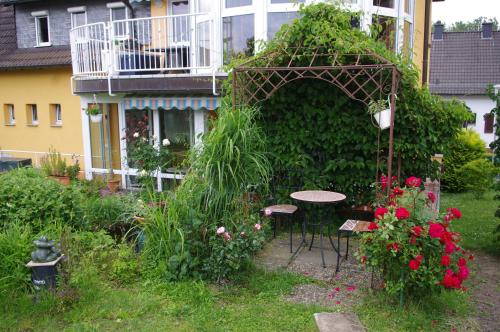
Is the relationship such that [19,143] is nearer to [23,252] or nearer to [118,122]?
[118,122]

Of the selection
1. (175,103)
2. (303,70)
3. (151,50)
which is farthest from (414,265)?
(151,50)

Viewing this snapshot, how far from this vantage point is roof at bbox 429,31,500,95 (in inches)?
1081

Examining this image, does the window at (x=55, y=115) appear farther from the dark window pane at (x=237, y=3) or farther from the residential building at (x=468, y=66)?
the residential building at (x=468, y=66)

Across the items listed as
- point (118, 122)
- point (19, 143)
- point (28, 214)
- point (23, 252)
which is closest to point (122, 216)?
point (28, 214)

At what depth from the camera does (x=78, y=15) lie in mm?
14062

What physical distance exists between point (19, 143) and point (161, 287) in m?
12.1

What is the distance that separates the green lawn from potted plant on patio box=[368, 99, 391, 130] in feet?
7.56

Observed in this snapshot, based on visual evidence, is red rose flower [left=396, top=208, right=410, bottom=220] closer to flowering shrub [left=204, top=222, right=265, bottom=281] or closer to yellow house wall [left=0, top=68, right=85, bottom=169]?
flowering shrub [left=204, top=222, right=265, bottom=281]

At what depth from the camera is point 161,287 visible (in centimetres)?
502

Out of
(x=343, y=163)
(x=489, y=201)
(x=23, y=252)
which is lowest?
(x=489, y=201)

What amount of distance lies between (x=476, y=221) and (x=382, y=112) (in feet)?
13.9

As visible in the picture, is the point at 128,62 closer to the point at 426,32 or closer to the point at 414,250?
the point at 426,32

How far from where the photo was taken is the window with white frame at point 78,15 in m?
13.8

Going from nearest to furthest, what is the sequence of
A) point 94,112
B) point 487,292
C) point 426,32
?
1. point 487,292
2. point 94,112
3. point 426,32
